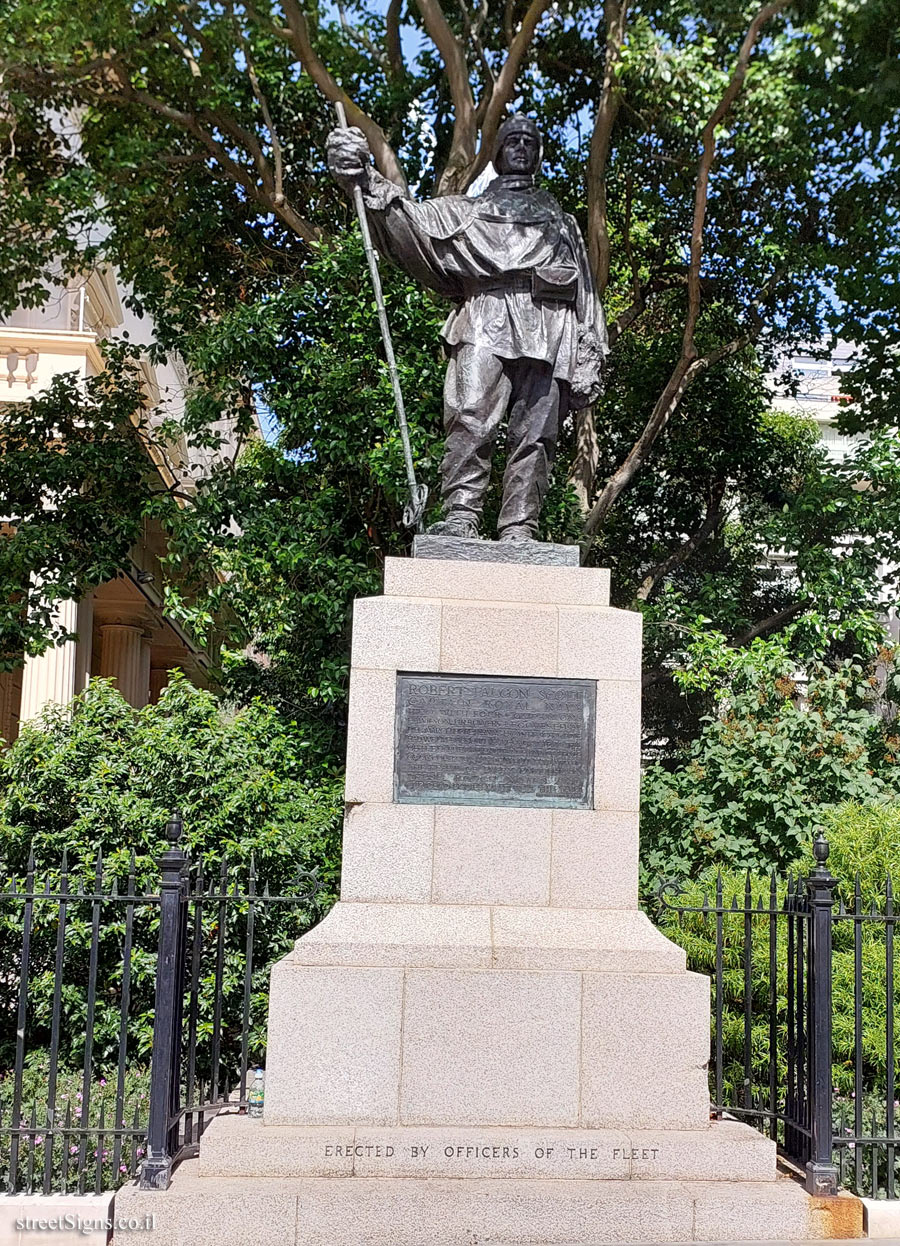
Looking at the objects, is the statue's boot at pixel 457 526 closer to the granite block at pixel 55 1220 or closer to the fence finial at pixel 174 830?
the fence finial at pixel 174 830

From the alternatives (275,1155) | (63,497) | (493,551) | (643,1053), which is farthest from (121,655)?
(643,1053)

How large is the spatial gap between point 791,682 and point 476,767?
7113 millimetres

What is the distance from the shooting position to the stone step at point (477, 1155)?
5633mm

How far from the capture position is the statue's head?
7500 mm

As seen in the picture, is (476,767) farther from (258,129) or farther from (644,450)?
(258,129)

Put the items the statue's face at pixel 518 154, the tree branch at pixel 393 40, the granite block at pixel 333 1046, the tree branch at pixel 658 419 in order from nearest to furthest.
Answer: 1. the granite block at pixel 333 1046
2. the statue's face at pixel 518 154
3. the tree branch at pixel 658 419
4. the tree branch at pixel 393 40

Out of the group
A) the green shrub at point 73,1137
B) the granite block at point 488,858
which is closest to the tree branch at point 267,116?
the green shrub at point 73,1137

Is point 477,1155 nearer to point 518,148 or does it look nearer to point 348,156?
point 348,156

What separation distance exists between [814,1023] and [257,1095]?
2900mm

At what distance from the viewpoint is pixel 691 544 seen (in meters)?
17.1

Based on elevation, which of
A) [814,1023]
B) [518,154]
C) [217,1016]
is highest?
[518,154]

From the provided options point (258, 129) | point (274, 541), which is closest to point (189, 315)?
point (258, 129)

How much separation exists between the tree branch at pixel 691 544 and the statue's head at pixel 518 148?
9351 millimetres

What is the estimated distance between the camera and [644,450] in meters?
14.5
